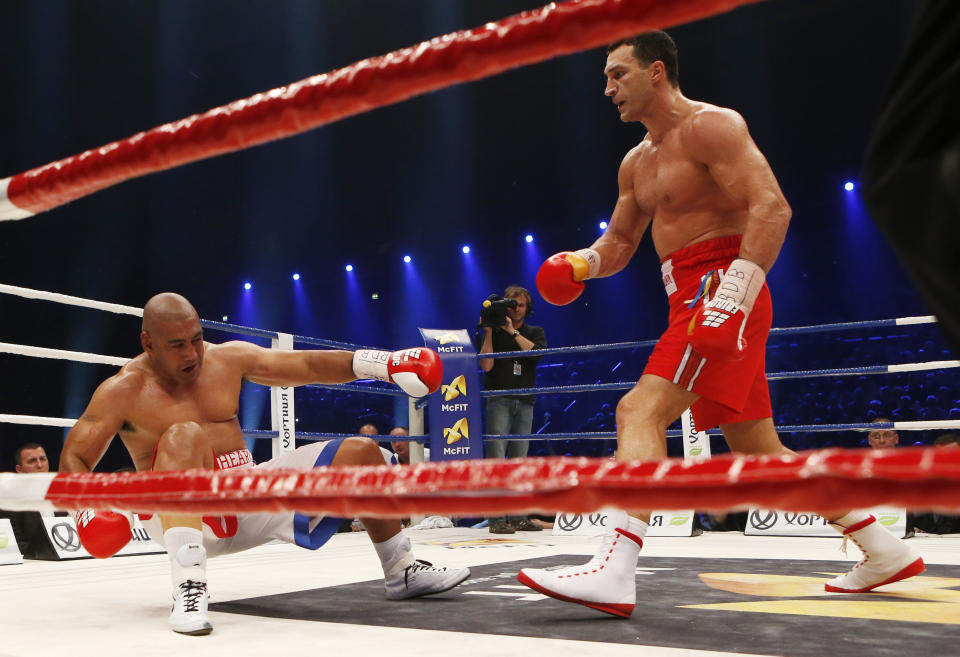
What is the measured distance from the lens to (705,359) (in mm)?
1483

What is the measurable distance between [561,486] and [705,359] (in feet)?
3.49

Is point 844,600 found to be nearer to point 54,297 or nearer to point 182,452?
point 182,452

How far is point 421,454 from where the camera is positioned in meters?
4.25

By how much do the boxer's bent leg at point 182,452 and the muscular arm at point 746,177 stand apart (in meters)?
1.05

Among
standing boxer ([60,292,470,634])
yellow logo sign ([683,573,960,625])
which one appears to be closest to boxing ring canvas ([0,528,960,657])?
yellow logo sign ([683,573,960,625])

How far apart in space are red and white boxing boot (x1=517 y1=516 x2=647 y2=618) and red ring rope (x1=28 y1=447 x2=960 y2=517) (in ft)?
2.95

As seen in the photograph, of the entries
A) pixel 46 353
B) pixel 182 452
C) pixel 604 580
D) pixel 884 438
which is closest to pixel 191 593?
pixel 182 452

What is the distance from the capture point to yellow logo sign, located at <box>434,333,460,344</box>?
3.96 m

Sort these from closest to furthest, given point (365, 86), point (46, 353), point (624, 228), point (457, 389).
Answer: point (365, 86), point (624, 228), point (46, 353), point (457, 389)

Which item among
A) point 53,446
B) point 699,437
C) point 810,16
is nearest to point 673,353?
point 699,437

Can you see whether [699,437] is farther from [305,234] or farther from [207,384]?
[305,234]

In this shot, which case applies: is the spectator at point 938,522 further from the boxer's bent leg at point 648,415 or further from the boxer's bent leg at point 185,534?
the boxer's bent leg at point 185,534

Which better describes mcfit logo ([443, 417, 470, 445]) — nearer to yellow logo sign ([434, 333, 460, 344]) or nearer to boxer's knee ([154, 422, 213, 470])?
yellow logo sign ([434, 333, 460, 344])

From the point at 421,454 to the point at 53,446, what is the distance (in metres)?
4.97
